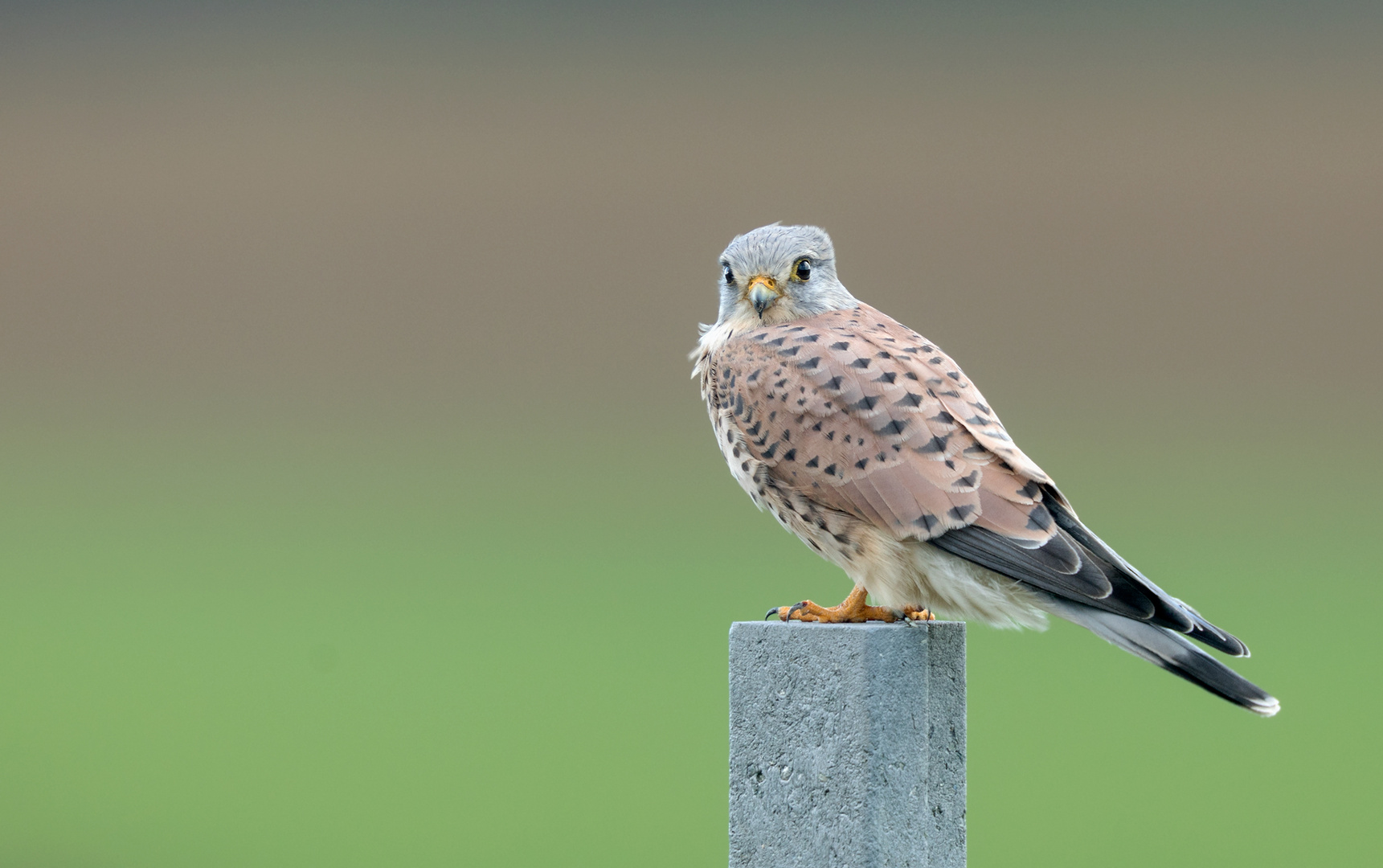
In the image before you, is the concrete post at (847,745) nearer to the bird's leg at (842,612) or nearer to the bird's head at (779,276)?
the bird's leg at (842,612)

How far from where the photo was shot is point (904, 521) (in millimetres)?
2949

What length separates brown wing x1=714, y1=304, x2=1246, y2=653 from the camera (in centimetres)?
279

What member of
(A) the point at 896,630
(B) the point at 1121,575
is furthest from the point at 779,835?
(B) the point at 1121,575

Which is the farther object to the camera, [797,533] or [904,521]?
[797,533]

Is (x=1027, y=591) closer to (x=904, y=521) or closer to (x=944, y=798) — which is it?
(x=904, y=521)

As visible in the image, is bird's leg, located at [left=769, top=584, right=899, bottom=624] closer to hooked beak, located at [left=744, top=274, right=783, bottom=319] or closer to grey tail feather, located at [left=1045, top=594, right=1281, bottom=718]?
grey tail feather, located at [left=1045, top=594, right=1281, bottom=718]

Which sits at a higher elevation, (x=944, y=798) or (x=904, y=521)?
(x=904, y=521)

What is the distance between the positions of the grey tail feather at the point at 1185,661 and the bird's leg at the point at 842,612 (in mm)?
607

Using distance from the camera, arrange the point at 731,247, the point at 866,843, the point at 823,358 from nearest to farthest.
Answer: the point at 866,843
the point at 823,358
the point at 731,247

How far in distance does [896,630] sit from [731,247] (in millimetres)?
1382

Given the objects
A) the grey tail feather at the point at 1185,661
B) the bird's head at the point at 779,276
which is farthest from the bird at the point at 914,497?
the bird's head at the point at 779,276

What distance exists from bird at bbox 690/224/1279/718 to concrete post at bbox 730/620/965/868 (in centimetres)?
20

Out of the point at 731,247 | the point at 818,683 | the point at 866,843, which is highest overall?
the point at 731,247

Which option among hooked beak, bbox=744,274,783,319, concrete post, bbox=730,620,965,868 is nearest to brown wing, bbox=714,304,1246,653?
hooked beak, bbox=744,274,783,319
